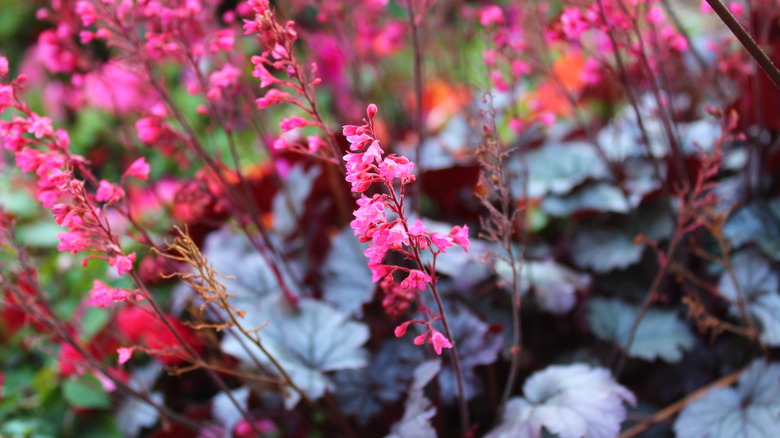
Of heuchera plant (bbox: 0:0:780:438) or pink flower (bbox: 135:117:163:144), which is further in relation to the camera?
pink flower (bbox: 135:117:163:144)

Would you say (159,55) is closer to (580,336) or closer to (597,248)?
(597,248)

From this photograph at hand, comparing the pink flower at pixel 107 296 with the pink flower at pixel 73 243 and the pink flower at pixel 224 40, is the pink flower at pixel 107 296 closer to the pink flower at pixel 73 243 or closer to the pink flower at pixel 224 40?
the pink flower at pixel 73 243

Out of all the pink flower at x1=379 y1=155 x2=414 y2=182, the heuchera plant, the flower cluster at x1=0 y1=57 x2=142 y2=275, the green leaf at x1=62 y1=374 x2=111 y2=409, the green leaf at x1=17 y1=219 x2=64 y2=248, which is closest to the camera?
the pink flower at x1=379 y1=155 x2=414 y2=182

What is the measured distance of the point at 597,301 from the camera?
5.14ft

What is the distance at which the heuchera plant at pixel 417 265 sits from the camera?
109 cm

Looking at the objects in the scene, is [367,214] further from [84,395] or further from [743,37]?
[84,395]

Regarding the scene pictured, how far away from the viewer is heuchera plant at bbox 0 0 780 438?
3.58ft

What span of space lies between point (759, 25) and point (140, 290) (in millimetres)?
2028

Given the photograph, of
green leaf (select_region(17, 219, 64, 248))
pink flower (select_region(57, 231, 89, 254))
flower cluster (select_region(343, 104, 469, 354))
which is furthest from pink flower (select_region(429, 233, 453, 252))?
green leaf (select_region(17, 219, 64, 248))

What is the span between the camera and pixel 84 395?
5.34ft

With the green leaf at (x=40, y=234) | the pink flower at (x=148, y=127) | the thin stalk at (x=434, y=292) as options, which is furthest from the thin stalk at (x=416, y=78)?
the green leaf at (x=40, y=234)

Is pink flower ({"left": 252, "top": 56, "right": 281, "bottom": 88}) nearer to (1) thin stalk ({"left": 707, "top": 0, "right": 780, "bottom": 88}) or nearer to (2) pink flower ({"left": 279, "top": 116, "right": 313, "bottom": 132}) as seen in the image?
(2) pink flower ({"left": 279, "top": 116, "right": 313, "bottom": 132})

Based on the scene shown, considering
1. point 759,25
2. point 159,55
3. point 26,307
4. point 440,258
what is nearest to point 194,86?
point 159,55

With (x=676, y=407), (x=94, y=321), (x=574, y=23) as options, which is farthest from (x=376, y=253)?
(x=94, y=321)
